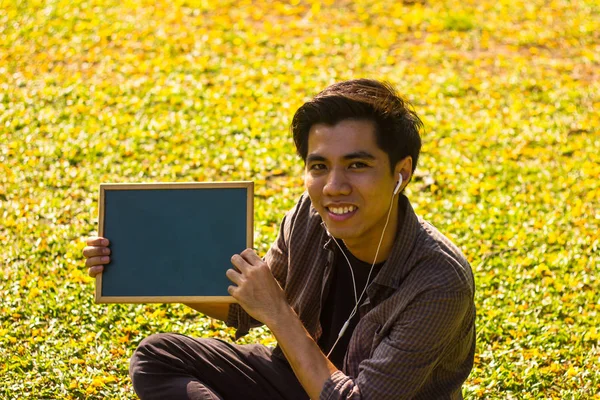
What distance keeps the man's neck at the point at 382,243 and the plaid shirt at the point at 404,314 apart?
0.16 ft

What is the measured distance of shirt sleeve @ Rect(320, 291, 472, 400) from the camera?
3.43m

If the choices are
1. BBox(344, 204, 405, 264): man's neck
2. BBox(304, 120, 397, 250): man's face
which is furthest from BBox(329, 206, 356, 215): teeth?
BBox(344, 204, 405, 264): man's neck

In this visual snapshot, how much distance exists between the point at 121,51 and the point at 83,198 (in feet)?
9.67

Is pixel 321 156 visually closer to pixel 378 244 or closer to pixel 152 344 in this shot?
pixel 378 244

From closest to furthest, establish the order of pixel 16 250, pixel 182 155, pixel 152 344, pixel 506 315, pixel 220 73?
pixel 152 344
pixel 506 315
pixel 16 250
pixel 182 155
pixel 220 73

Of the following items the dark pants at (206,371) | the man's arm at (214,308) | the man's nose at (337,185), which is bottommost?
the dark pants at (206,371)

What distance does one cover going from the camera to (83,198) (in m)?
6.74

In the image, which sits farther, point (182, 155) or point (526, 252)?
point (182, 155)

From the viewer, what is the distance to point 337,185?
3580 mm

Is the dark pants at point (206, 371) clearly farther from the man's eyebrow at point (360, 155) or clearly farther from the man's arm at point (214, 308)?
the man's eyebrow at point (360, 155)

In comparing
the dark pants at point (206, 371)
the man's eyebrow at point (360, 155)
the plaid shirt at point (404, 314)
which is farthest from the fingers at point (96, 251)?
the man's eyebrow at point (360, 155)

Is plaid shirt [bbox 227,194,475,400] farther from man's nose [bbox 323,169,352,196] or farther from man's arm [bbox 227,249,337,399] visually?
man's nose [bbox 323,169,352,196]

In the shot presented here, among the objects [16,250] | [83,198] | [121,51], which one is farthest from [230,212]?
[121,51]

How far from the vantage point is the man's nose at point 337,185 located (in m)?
3.58
